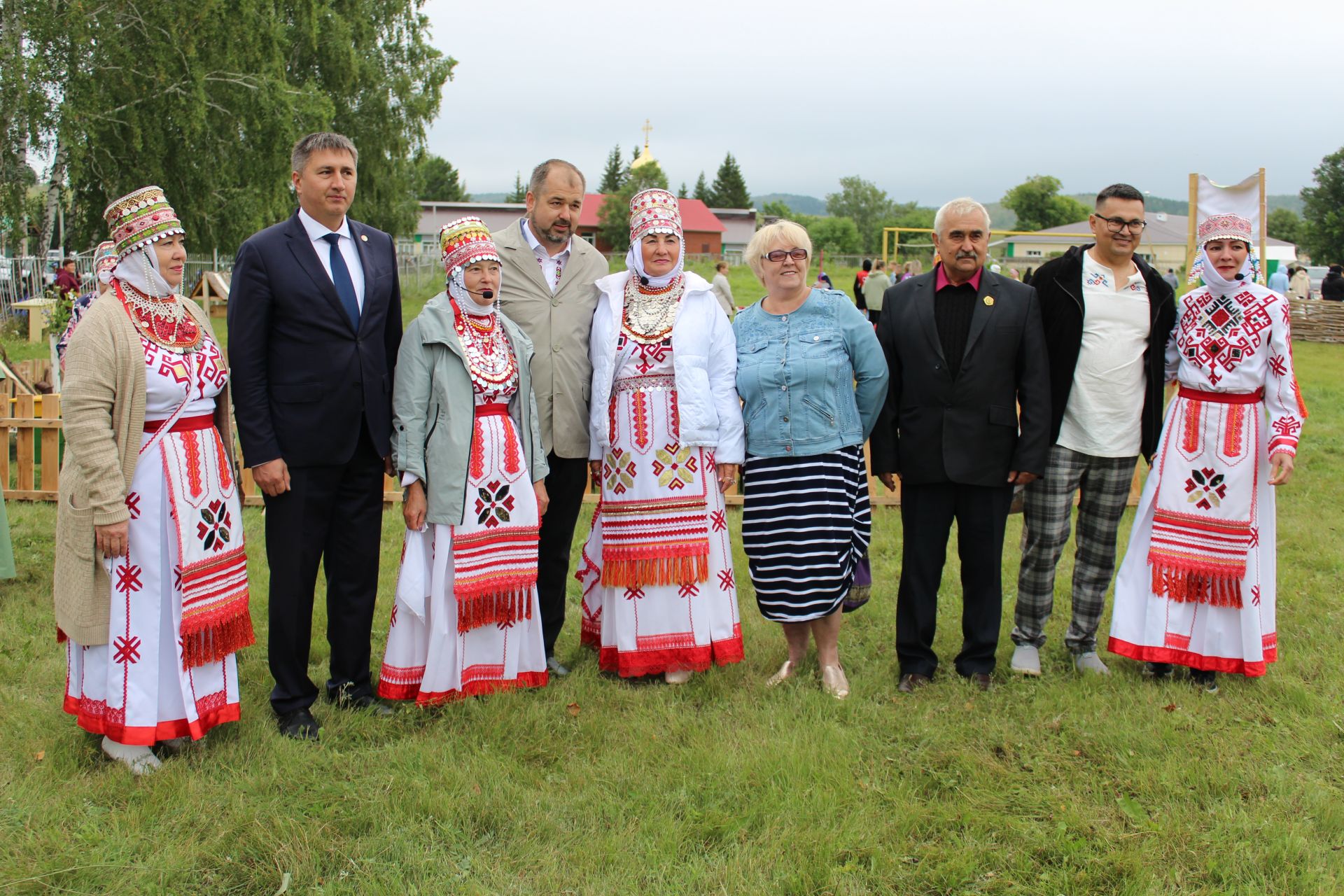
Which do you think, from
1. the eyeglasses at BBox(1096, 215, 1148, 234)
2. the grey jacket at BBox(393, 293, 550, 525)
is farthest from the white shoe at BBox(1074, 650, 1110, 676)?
the grey jacket at BBox(393, 293, 550, 525)

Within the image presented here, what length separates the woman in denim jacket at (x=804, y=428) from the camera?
4.36 m

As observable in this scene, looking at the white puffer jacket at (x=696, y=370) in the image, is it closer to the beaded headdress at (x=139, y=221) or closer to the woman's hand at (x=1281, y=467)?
the beaded headdress at (x=139, y=221)

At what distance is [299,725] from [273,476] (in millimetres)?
1044

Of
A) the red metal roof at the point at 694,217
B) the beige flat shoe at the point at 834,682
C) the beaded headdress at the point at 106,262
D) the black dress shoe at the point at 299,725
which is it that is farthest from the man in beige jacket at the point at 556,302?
the red metal roof at the point at 694,217

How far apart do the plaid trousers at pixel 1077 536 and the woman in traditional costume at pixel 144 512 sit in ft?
11.8

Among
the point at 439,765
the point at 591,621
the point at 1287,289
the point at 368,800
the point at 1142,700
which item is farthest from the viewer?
the point at 1287,289

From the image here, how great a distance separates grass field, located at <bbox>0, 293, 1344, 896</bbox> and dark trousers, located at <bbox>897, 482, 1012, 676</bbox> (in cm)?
18

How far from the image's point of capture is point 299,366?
3918mm

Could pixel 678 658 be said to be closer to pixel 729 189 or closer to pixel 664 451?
pixel 664 451

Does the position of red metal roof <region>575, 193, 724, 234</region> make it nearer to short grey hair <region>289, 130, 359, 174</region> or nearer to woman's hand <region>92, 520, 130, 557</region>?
short grey hair <region>289, 130, 359, 174</region>

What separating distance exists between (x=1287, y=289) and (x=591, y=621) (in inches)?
993

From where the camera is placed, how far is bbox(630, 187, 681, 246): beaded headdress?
176 inches

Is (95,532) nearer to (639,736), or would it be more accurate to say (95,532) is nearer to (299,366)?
(299,366)

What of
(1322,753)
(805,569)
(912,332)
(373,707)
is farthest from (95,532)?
(1322,753)
